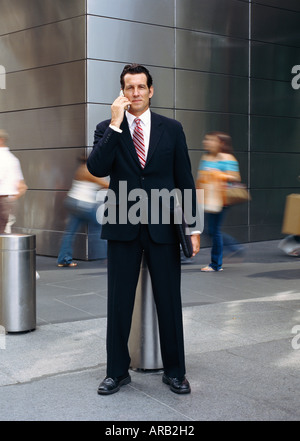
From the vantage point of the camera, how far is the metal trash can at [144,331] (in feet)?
15.8

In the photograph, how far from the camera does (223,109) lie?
40.7 ft

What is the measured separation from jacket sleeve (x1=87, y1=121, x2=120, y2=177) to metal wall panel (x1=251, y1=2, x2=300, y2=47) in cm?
916

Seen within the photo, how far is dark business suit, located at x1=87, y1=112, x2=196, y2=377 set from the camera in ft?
14.6

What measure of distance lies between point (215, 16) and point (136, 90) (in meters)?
8.42

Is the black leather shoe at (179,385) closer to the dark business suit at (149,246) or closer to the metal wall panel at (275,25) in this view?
the dark business suit at (149,246)

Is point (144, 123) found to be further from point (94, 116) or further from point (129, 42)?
point (129, 42)

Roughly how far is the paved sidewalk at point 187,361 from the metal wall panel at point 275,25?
6.23 m

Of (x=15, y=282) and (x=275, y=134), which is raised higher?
(x=275, y=134)

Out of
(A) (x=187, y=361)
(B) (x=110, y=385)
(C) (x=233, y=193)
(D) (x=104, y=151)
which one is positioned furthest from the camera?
(C) (x=233, y=193)

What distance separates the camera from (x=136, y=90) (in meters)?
4.42

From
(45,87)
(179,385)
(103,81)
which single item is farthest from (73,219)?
(179,385)

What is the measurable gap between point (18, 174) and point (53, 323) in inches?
114
